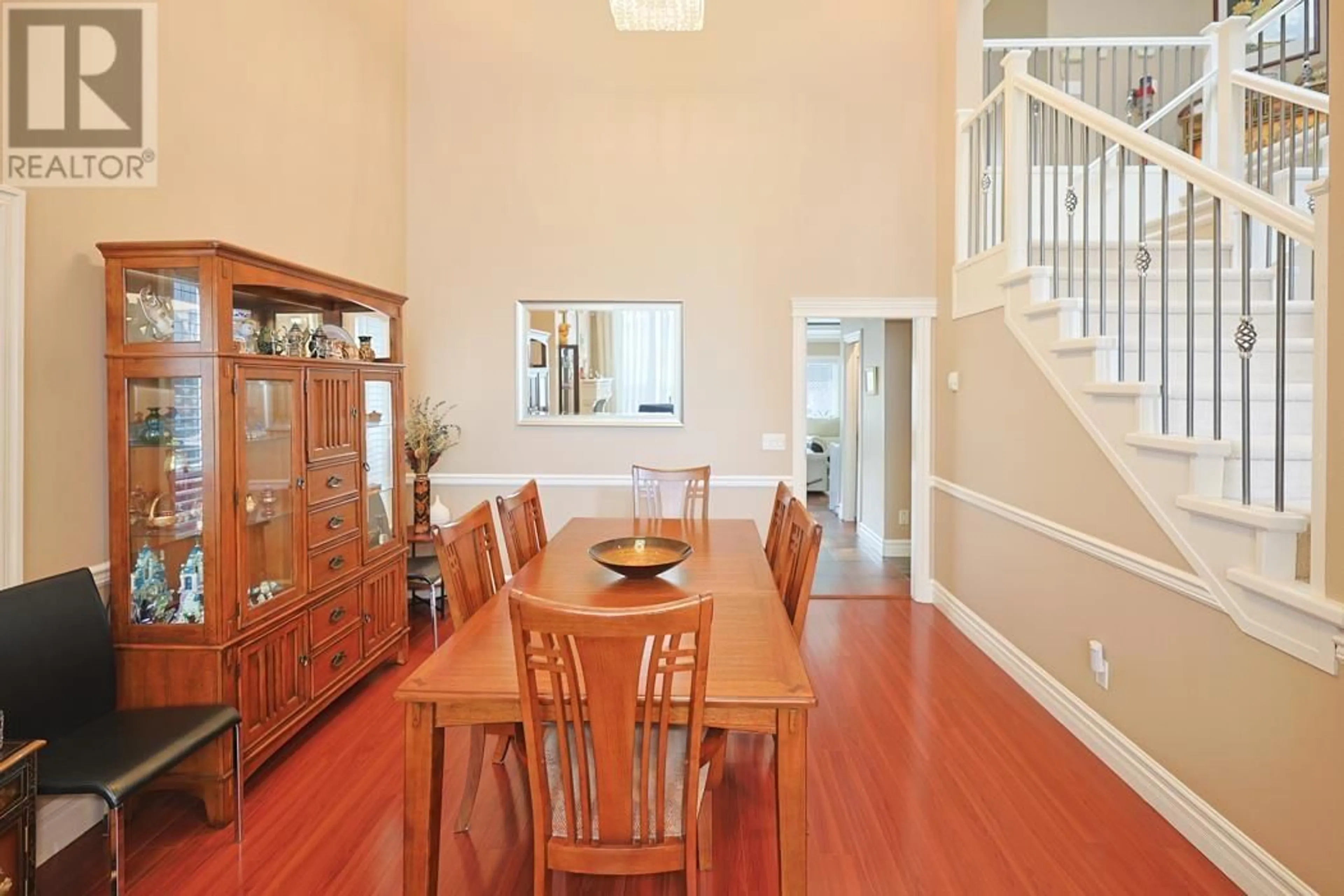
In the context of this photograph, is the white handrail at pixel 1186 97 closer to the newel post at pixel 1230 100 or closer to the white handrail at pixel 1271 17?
the newel post at pixel 1230 100

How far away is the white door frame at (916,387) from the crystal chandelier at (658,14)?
6.80ft

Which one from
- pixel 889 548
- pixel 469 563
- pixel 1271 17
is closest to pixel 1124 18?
pixel 1271 17

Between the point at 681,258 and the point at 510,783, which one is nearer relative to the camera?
the point at 510,783

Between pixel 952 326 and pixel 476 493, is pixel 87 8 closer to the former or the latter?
pixel 476 493

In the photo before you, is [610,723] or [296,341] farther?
[296,341]

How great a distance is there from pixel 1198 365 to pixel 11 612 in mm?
4204

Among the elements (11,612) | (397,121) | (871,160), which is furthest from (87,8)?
(871,160)

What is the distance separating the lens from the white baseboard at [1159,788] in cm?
194

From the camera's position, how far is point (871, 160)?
15.5 feet

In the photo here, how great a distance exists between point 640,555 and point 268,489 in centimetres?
143

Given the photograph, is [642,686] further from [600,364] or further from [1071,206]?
[600,364]

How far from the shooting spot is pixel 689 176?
4.76 meters

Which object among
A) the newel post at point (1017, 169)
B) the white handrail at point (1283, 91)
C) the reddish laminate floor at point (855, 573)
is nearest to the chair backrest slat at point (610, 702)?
the reddish laminate floor at point (855, 573)

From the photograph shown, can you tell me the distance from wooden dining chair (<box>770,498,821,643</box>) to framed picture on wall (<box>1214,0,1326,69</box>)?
3.75 meters
